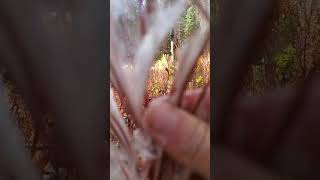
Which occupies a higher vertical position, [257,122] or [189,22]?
[189,22]

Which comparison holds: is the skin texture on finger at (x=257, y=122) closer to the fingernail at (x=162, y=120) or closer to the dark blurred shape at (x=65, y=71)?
the fingernail at (x=162, y=120)

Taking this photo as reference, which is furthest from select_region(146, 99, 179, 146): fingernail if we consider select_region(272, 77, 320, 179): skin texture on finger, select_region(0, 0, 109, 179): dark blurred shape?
select_region(272, 77, 320, 179): skin texture on finger

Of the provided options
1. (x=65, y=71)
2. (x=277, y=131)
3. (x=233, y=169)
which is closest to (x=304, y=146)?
(x=277, y=131)

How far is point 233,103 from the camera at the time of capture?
1273mm

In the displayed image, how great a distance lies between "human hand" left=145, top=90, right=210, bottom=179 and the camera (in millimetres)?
1275

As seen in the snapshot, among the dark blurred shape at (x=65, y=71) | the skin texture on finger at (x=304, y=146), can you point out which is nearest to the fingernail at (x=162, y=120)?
the dark blurred shape at (x=65, y=71)

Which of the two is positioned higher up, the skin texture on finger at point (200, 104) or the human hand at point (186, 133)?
the skin texture on finger at point (200, 104)

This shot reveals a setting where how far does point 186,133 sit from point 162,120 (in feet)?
0.26

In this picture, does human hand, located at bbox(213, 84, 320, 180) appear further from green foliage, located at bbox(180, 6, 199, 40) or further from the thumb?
green foliage, located at bbox(180, 6, 199, 40)

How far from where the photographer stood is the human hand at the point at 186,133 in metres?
1.28

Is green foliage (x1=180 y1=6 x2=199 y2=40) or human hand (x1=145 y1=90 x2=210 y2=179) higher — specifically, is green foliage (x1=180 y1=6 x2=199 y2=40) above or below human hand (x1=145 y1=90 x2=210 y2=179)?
above

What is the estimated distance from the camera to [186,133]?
1281 millimetres

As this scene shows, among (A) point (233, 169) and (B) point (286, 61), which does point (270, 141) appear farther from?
(B) point (286, 61)

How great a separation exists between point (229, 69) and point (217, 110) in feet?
0.41
